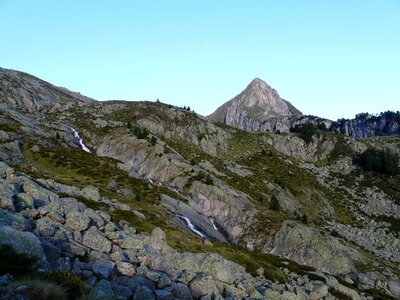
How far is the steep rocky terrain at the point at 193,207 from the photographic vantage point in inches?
1032

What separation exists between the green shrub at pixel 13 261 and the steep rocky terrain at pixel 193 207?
2.00ft

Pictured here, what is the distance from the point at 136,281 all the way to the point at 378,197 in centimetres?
12951

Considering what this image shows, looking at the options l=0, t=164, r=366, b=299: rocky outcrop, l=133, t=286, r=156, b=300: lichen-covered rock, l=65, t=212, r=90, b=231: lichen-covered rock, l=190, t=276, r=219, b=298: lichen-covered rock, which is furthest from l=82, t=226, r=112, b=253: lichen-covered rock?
l=190, t=276, r=219, b=298: lichen-covered rock

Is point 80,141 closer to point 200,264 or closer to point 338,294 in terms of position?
point 338,294

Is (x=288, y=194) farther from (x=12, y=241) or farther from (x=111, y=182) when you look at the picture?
(x=12, y=241)

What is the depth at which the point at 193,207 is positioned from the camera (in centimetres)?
8394

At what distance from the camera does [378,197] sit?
436ft

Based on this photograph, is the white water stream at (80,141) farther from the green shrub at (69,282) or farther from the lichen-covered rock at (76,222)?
the green shrub at (69,282)

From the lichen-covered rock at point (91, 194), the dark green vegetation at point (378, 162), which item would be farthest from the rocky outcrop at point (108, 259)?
the dark green vegetation at point (378, 162)

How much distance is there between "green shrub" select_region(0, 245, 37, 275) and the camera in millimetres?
18281

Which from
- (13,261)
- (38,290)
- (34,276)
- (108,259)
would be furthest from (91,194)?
(38,290)

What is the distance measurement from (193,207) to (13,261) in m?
66.0

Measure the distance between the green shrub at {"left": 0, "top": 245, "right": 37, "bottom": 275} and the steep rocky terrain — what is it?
0.61 m

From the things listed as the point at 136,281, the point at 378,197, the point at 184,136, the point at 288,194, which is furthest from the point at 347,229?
the point at 136,281
